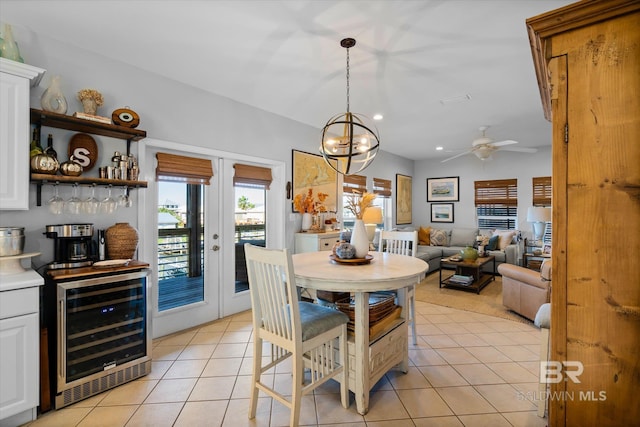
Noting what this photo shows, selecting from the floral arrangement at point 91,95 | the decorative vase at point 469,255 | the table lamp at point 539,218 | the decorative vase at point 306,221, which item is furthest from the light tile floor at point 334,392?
the table lamp at point 539,218

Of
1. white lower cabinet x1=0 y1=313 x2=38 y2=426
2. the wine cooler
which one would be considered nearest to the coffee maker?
the wine cooler

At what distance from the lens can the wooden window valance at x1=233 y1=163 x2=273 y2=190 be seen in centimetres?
376

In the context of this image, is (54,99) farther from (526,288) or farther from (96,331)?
(526,288)

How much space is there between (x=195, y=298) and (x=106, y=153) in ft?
5.70

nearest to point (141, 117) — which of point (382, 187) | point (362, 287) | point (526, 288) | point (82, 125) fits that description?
point (82, 125)

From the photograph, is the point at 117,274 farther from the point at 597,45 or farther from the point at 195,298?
the point at 597,45

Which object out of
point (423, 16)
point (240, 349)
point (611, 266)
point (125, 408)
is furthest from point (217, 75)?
point (611, 266)

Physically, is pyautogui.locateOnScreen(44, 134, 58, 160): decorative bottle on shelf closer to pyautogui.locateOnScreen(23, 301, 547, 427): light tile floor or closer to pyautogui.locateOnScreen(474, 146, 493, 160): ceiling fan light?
pyautogui.locateOnScreen(23, 301, 547, 427): light tile floor

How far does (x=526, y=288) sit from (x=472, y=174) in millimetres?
4271

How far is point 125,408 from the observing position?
6.56ft

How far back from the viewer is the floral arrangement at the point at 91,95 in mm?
2424

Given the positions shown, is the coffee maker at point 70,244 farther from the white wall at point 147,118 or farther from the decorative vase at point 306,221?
the decorative vase at point 306,221

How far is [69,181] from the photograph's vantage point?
7.56 ft

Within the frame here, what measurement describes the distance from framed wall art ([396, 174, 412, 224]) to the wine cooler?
582 cm
